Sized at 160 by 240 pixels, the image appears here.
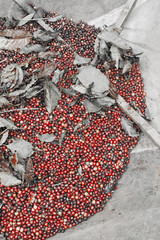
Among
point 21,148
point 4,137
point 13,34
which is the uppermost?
point 13,34

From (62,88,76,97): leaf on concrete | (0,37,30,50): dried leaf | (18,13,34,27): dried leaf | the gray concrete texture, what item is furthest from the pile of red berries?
the gray concrete texture

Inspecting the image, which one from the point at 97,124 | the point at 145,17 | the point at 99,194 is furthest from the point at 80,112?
the point at 145,17

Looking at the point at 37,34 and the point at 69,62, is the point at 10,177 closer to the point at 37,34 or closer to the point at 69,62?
the point at 69,62

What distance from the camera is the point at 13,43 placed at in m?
2.43

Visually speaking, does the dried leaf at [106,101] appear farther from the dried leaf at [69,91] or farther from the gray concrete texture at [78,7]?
the gray concrete texture at [78,7]

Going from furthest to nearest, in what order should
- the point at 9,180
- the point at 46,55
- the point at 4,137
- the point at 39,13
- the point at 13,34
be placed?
the point at 39,13
the point at 13,34
the point at 46,55
the point at 4,137
the point at 9,180

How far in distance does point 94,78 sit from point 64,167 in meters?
0.93

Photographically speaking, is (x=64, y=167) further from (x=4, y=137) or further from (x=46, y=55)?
(x=46, y=55)

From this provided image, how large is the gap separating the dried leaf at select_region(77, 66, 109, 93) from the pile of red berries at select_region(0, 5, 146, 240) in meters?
0.14

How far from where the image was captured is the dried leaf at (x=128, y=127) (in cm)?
219

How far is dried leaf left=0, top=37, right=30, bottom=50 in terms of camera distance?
2.42m

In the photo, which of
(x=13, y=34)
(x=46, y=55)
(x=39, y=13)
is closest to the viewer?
(x=46, y=55)

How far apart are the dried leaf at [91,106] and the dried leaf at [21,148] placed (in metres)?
0.65

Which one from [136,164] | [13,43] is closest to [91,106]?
[136,164]
